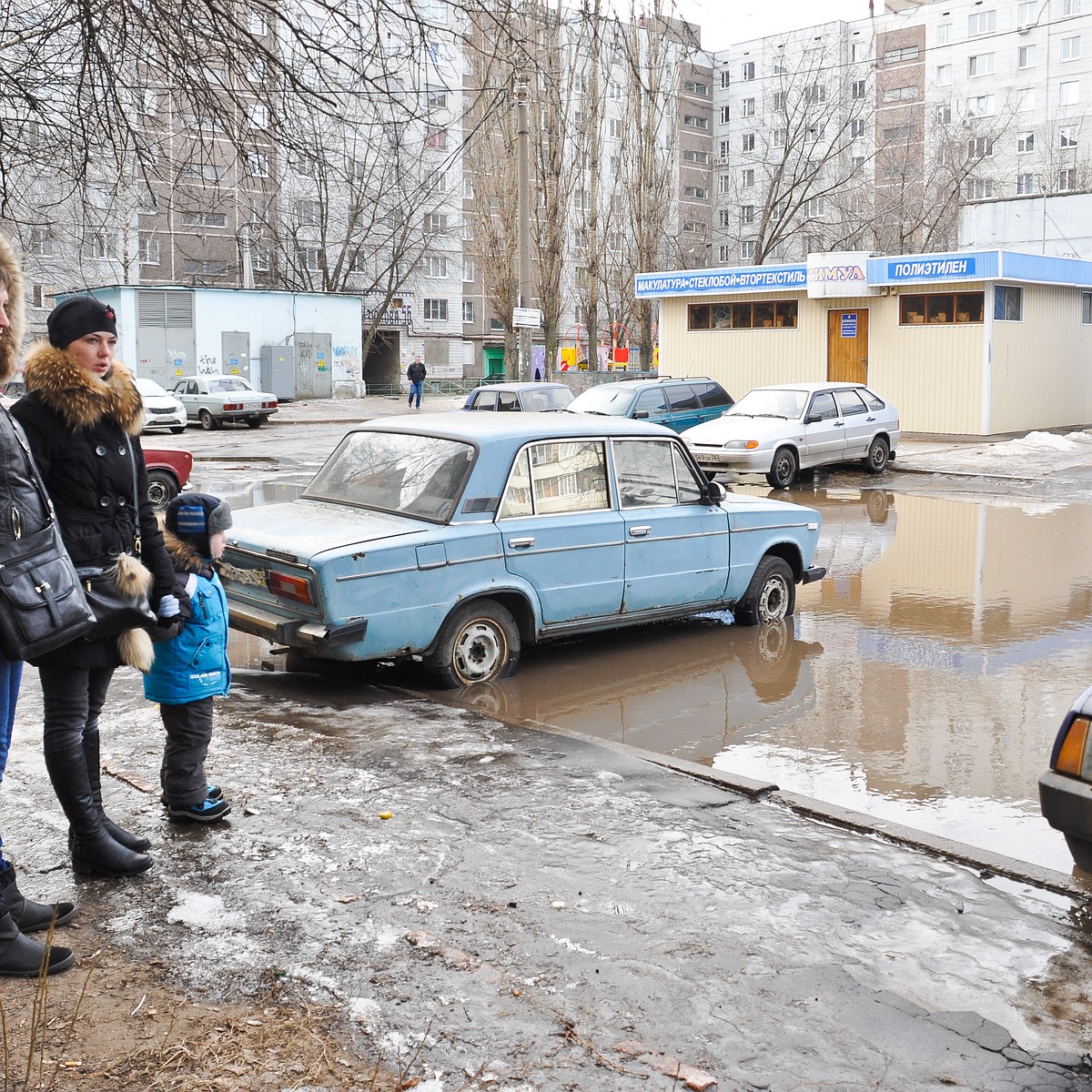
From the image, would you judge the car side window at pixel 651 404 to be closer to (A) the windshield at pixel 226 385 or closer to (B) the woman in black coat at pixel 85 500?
(B) the woman in black coat at pixel 85 500

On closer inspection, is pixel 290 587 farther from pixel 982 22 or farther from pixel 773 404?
pixel 982 22

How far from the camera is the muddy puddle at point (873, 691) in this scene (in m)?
5.97

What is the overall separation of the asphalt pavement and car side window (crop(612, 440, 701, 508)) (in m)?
2.64

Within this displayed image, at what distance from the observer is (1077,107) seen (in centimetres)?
6962

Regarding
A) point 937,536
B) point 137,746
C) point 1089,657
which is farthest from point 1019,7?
point 137,746

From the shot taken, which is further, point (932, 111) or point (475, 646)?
point (932, 111)

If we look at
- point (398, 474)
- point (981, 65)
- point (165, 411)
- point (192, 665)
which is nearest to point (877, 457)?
point (398, 474)

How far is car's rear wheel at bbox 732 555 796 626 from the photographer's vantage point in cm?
916

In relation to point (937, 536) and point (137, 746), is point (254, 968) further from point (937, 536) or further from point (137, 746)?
point (937, 536)

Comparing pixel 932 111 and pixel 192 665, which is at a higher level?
pixel 932 111

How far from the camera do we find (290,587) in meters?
6.77

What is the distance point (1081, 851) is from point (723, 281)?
85.8 feet

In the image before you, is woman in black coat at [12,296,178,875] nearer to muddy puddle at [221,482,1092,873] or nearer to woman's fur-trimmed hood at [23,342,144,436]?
woman's fur-trimmed hood at [23,342,144,436]

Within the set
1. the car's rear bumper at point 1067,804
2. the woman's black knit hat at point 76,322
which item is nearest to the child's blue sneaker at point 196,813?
the woman's black knit hat at point 76,322
